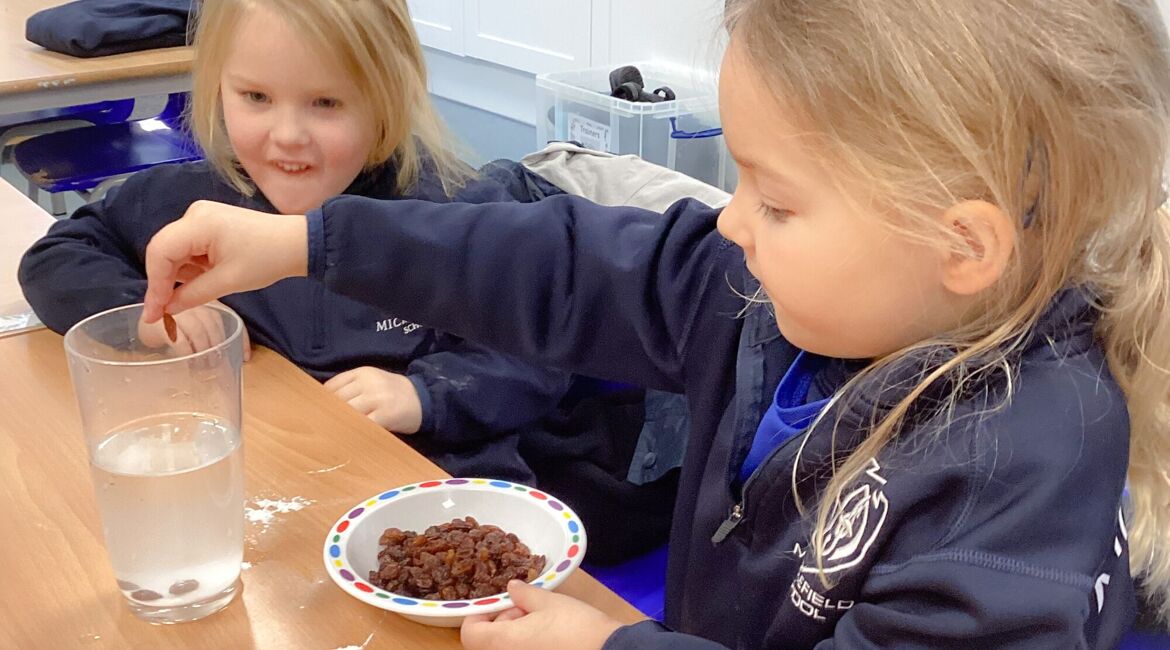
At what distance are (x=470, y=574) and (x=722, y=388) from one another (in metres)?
0.27

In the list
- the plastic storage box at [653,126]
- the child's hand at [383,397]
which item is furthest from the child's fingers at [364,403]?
the plastic storage box at [653,126]

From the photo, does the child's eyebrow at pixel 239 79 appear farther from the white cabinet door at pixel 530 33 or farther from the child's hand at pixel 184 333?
the white cabinet door at pixel 530 33

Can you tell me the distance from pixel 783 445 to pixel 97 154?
7.30 ft

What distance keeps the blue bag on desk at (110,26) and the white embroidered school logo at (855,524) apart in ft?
6.92

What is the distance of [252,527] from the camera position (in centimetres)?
86

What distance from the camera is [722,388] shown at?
947mm

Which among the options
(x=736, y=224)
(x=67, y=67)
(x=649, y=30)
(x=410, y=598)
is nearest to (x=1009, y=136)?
(x=736, y=224)

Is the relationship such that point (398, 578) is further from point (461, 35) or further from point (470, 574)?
point (461, 35)

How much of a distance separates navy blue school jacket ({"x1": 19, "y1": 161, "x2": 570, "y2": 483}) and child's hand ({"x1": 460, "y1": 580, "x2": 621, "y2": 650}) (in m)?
0.56

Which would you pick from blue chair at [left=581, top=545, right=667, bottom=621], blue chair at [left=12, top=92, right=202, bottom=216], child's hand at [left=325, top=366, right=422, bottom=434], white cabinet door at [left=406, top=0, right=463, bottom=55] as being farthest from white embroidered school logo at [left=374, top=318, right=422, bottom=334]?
white cabinet door at [left=406, top=0, right=463, bottom=55]

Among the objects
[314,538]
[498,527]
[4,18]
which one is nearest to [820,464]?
[498,527]

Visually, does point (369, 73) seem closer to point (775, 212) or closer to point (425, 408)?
point (425, 408)

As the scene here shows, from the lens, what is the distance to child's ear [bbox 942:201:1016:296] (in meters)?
0.69

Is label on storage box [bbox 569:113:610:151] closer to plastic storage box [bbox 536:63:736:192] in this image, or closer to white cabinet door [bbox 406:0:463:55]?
plastic storage box [bbox 536:63:736:192]
